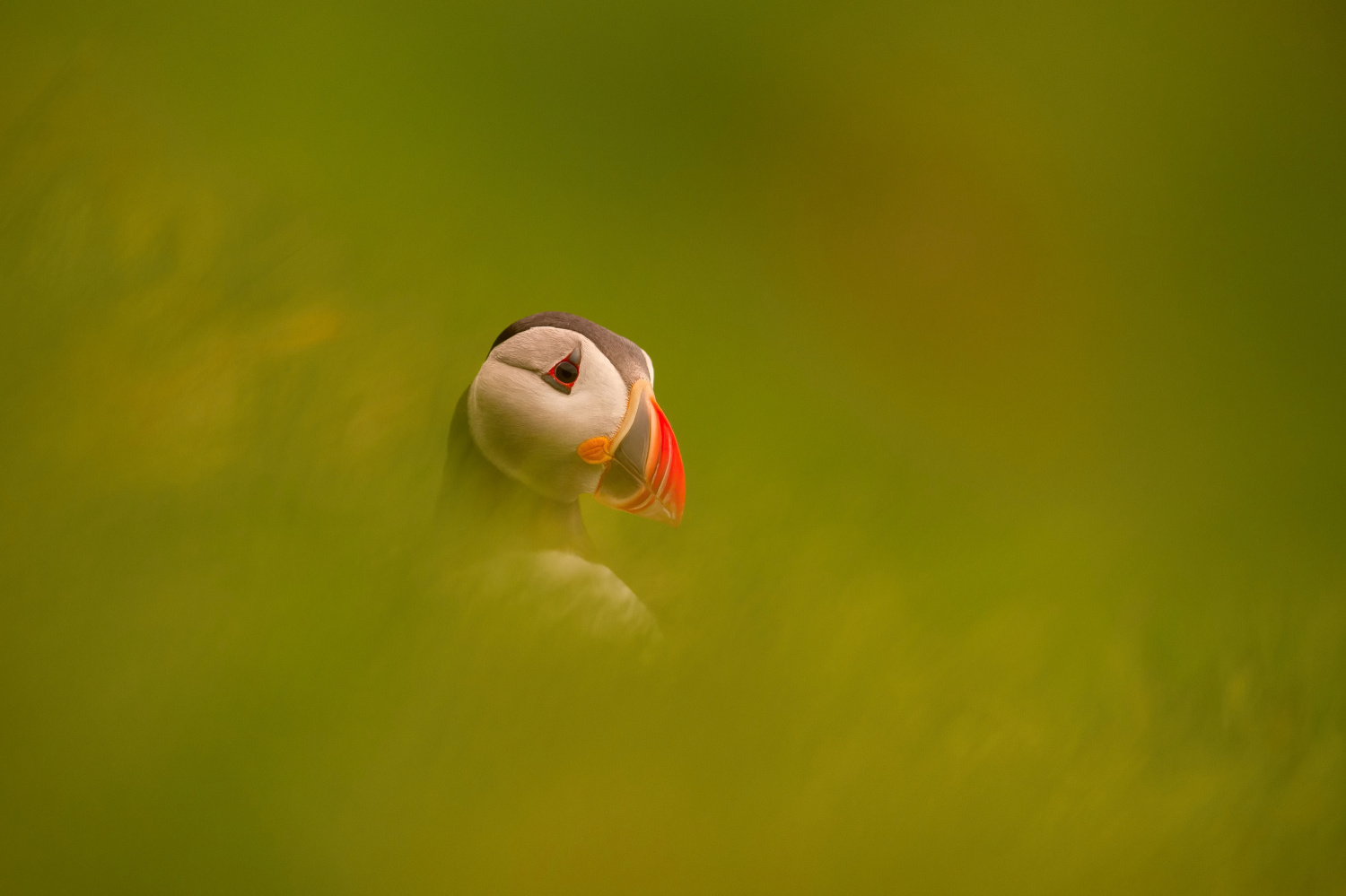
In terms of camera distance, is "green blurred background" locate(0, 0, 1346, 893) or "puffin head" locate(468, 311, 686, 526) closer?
"green blurred background" locate(0, 0, 1346, 893)

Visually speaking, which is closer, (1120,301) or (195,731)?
(195,731)

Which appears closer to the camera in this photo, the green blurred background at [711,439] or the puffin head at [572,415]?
the green blurred background at [711,439]

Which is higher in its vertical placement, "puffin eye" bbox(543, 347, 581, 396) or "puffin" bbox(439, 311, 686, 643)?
"puffin eye" bbox(543, 347, 581, 396)

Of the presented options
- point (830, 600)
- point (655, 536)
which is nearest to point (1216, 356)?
point (830, 600)

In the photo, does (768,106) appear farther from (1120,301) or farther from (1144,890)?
(1144,890)

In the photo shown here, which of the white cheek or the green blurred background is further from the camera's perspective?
the white cheek
